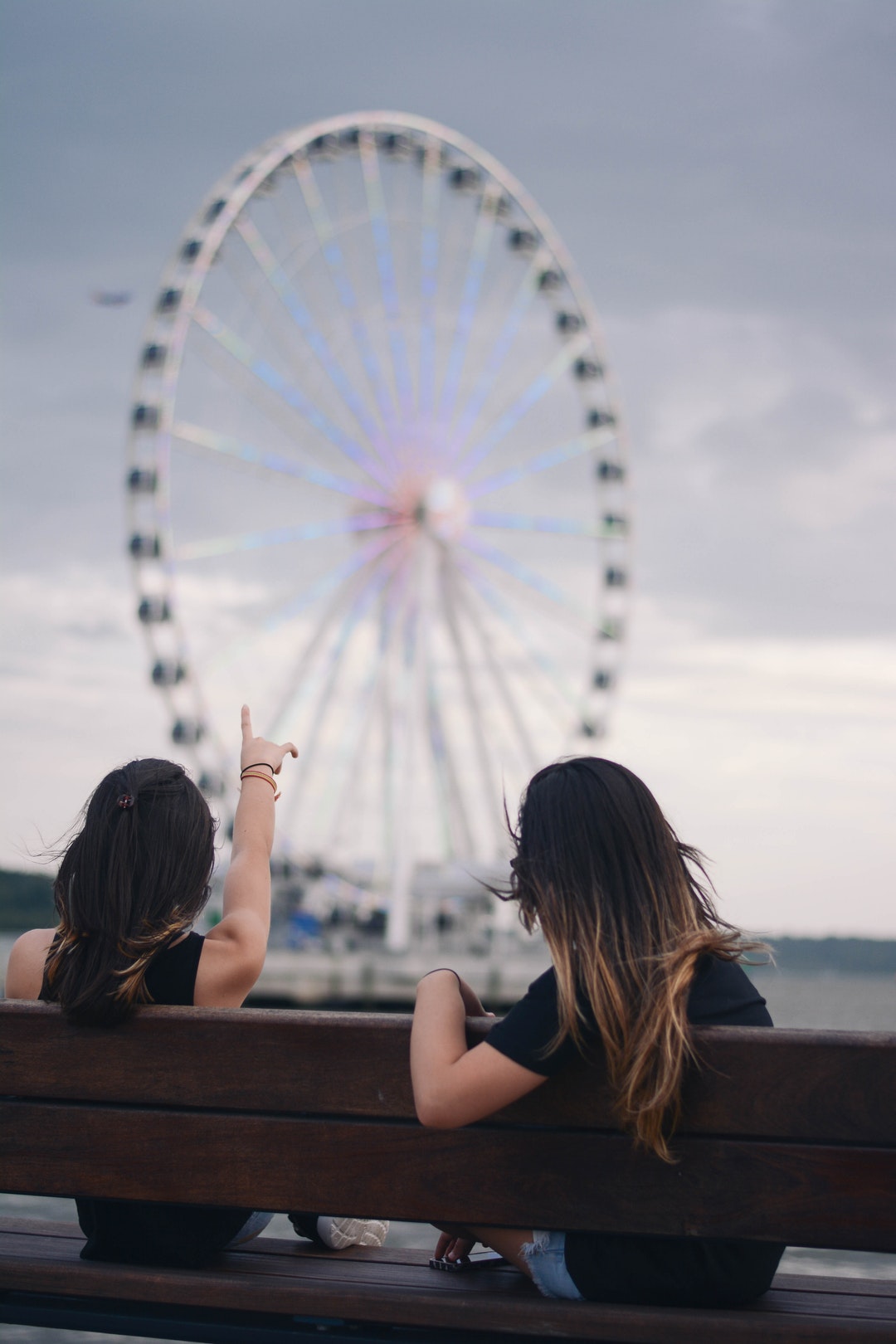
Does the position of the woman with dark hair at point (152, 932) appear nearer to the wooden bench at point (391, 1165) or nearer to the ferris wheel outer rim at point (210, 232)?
the wooden bench at point (391, 1165)

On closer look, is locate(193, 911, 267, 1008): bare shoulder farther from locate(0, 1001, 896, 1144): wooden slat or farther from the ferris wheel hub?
the ferris wheel hub

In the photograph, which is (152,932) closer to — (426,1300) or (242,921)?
(242,921)

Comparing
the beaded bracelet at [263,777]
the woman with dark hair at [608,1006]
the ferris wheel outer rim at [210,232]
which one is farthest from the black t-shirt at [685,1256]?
the ferris wheel outer rim at [210,232]

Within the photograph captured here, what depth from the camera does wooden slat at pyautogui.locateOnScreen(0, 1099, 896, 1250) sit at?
213 cm

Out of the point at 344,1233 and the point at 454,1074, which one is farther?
the point at 344,1233

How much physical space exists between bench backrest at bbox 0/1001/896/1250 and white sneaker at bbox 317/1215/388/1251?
394 mm

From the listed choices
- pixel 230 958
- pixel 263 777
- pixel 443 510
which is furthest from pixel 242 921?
pixel 443 510

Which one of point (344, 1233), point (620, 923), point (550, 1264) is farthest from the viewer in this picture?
point (344, 1233)

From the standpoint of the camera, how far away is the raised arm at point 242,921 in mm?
2609

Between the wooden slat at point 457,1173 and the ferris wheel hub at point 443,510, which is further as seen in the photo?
the ferris wheel hub at point 443,510

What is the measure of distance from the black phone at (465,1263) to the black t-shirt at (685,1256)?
0.27 metres

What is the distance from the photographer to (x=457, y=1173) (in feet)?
7.36

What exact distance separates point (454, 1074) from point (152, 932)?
0.70 meters

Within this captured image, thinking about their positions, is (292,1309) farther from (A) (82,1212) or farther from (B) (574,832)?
(B) (574,832)
